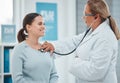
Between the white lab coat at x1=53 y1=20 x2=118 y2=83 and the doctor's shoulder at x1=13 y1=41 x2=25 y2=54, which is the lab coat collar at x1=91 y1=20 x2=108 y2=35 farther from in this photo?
the doctor's shoulder at x1=13 y1=41 x2=25 y2=54

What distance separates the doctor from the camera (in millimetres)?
1731

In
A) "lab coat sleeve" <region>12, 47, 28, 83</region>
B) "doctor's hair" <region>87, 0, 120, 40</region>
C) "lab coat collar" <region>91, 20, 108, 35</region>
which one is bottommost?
"lab coat sleeve" <region>12, 47, 28, 83</region>

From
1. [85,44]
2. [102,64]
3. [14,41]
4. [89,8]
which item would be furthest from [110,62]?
[14,41]

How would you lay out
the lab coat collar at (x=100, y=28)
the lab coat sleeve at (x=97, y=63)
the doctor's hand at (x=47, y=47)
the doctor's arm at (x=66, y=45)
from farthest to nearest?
1. the doctor's arm at (x=66, y=45)
2. the doctor's hand at (x=47, y=47)
3. the lab coat collar at (x=100, y=28)
4. the lab coat sleeve at (x=97, y=63)

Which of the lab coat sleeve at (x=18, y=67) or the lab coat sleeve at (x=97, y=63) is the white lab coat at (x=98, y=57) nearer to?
the lab coat sleeve at (x=97, y=63)

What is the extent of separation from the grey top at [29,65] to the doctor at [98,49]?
1.33 feet

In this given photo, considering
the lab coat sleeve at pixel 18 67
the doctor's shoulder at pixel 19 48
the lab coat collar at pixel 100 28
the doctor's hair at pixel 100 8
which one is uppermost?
the doctor's hair at pixel 100 8

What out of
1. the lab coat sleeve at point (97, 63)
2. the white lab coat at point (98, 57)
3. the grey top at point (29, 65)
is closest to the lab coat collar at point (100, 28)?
the white lab coat at point (98, 57)

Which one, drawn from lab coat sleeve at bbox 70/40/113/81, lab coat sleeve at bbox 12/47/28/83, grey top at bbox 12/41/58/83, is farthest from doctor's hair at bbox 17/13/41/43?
lab coat sleeve at bbox 70/40/113/81

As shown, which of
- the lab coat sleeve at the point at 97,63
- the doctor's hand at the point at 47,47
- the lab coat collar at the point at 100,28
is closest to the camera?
the lab coat sleeve at the point at 97,63

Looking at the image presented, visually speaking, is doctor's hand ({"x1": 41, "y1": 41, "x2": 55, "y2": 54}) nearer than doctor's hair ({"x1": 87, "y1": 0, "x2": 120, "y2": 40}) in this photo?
No

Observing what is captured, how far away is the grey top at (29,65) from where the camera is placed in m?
2.12

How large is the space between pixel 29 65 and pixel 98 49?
66 centimetres

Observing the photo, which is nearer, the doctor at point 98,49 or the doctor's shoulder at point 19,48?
the doctor at point 98,49
